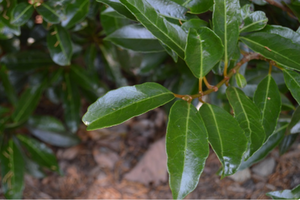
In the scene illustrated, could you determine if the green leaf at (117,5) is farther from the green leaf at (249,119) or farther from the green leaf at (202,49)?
the green leaf at (249,119)

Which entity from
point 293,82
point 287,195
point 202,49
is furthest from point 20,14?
point 287,195

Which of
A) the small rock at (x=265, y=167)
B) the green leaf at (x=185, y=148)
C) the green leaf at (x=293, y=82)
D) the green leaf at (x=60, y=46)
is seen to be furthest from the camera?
the small rock at (x=265, y=167)

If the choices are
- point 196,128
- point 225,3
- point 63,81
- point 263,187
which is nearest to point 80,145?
point 63,81

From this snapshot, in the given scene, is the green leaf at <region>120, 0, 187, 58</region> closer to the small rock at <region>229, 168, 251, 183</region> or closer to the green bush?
the green bush

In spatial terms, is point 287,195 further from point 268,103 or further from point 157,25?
point 157,25

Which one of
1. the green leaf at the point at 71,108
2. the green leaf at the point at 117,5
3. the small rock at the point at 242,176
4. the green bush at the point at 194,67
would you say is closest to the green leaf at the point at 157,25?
the green bush at the point at 194,67

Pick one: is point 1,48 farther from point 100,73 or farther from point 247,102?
point 247,102
